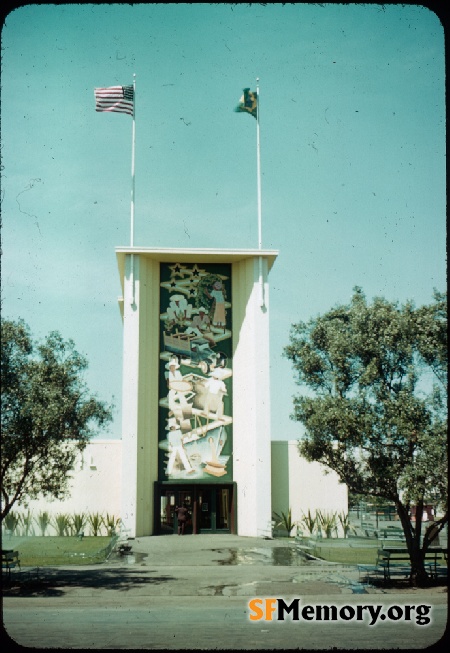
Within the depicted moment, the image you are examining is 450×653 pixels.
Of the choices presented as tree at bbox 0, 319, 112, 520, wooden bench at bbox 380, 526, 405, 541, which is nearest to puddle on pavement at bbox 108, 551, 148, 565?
tree at bbox 0, 319, 112, 520

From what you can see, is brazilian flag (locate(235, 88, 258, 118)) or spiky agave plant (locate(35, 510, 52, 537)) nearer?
brazilian flag (locate(235, 88, 258, 118))

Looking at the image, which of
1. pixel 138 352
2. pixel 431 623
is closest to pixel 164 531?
pixel 138 352

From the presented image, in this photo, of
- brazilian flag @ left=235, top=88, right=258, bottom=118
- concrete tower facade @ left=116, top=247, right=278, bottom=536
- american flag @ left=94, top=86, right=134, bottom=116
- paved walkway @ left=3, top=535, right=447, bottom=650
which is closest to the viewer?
paved walkway @ left=3, top=535, right=447, bottom=650

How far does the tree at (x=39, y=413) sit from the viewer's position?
16406 mm

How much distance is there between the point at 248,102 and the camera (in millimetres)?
34625

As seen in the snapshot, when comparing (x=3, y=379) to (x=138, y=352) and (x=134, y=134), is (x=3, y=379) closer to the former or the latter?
(x=138, y=352)

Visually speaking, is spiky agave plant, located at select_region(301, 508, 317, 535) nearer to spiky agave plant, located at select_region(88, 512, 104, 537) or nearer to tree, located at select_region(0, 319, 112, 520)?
spiky agave plant, located at select_region(88, 512, 104, 537)

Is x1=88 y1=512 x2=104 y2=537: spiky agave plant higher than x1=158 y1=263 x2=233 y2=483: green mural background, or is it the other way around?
x1=158 y1=263 x2=233 y2=483: green mural background

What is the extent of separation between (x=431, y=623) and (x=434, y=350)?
682cm

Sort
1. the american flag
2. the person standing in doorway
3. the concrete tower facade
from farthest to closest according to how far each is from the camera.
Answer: the concrete tower facade → the person standing in doorway → the american flag

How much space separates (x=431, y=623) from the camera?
1235cm

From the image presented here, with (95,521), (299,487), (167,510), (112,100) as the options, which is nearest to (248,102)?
(112,100)

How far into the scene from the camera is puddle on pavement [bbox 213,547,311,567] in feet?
76.8

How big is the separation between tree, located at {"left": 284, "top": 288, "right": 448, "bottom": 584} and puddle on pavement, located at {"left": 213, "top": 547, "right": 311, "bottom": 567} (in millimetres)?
5791
